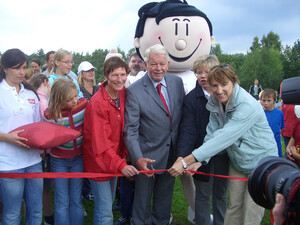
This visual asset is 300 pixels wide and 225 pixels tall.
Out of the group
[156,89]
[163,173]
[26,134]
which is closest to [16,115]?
[26,134]

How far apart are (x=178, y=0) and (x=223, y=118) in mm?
2683

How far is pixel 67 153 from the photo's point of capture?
2939 mm

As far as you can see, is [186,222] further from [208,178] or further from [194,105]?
[194,105]

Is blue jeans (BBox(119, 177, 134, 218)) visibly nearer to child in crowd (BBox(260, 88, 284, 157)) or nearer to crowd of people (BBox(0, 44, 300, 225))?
crowd of people (BBox(0, 44, 300, 225))

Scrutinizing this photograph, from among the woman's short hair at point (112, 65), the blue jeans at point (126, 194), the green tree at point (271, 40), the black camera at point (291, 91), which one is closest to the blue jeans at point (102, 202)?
the blue jeans at point (126, 194)

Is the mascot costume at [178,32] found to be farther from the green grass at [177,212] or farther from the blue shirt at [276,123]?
the green grass at [177,212]

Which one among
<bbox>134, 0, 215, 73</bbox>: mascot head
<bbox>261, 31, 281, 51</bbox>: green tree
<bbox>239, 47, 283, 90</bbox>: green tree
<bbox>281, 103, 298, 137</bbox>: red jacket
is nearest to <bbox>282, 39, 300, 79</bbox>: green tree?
<bbox>239, 47, 283, 90</bbox>: green tree

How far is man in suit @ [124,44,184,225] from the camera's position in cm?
296

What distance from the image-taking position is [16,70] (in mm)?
2721

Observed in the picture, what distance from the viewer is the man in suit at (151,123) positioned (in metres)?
2.96

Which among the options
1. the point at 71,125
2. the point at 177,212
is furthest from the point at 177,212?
the point at 71,125

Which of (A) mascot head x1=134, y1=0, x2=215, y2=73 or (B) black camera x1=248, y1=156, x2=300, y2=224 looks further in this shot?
(A) mascot head x1=134, y1=0, x2=215, y2=73

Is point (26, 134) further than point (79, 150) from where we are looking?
No

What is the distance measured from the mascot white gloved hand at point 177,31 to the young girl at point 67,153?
6.25ft
